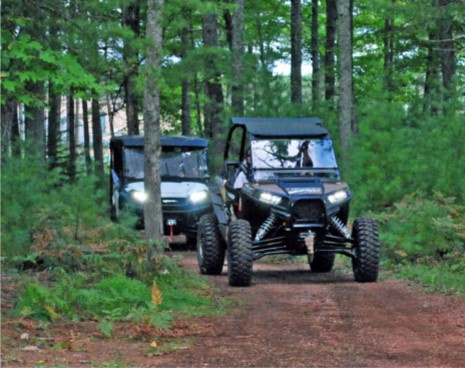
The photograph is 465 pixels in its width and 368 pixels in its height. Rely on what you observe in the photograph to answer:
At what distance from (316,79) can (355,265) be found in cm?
1972

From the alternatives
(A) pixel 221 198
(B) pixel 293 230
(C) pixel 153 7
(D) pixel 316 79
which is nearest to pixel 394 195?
(A) pixel 221 198

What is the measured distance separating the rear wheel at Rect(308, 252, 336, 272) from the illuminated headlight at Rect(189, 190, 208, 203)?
6.15 m

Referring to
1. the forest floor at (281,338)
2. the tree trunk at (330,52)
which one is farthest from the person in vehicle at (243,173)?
the tree trunk at (330,52)

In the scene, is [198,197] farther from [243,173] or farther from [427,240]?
[427,240]

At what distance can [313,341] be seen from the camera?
9.04 metres

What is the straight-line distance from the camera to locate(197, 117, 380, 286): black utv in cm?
1348

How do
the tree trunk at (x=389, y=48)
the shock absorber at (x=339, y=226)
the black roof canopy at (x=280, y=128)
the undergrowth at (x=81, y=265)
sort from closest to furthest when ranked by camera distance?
the undergrowth at (x=81, y=265)
the shock absorber at (x=339, y=226)
the black roof canopy at (x=280, y=128)
the tree trunk at (x=389, y=48)

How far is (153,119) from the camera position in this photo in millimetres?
13547

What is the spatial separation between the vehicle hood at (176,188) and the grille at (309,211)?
8261mm

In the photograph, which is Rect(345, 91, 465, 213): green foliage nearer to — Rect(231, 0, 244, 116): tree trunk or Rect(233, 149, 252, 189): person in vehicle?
Rect(233, 149, 252, 189): person in vehicle

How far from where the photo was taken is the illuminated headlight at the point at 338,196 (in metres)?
13.7

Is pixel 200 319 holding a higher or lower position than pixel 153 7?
lower

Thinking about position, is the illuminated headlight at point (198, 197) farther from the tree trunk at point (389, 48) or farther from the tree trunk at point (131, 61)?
the tree trunk at point (389, 48)

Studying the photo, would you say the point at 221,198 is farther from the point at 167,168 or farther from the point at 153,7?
the point at 167,168
